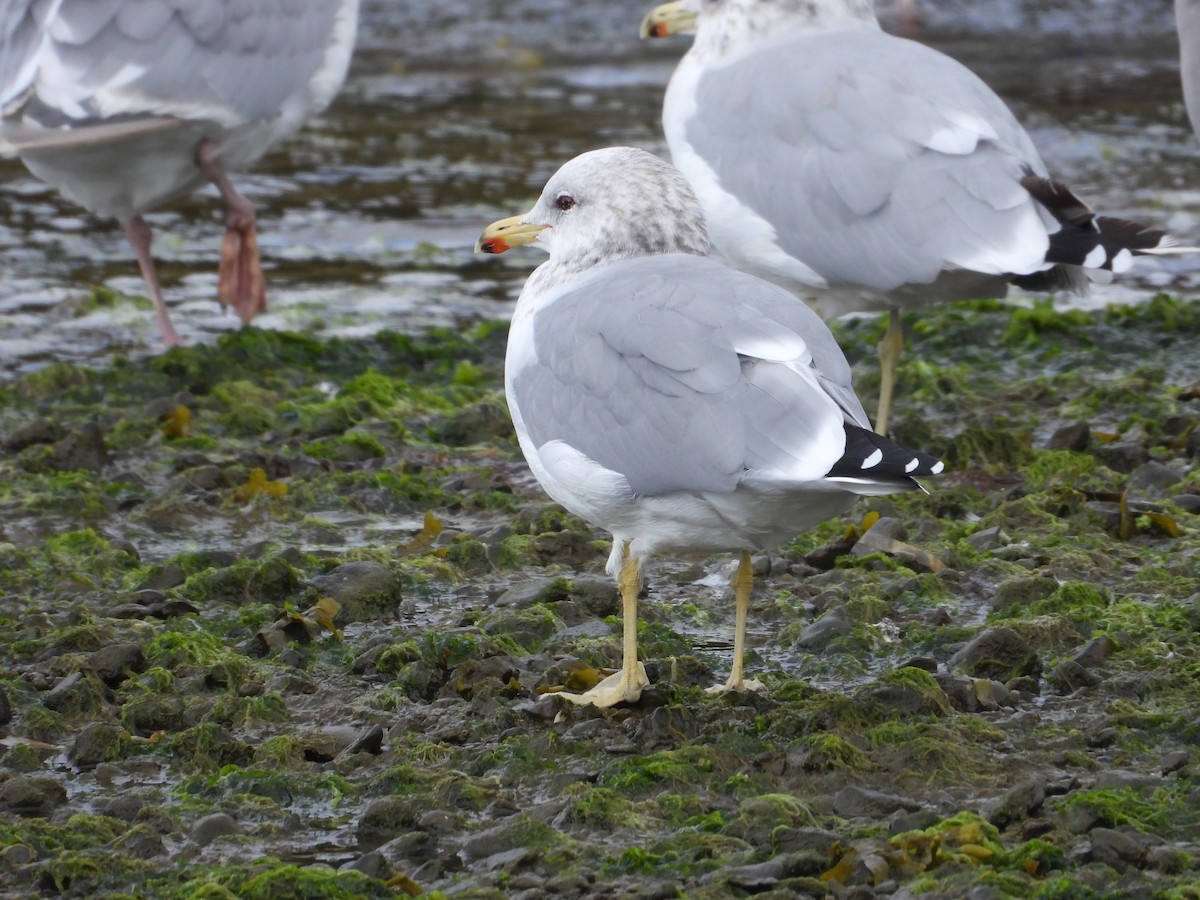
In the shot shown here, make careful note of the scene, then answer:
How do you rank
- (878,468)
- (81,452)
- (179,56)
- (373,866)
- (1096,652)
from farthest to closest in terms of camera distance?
(179,56) < (81,452) < (1096,652) < (878,468) < (373,866)

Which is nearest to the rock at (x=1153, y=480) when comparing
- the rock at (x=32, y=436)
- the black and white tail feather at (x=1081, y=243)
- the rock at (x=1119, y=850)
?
the black and white tail feather at (x=1081, y=243)

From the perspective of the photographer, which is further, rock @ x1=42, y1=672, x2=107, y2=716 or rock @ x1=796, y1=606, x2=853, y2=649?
rock @ x1=796, y1=606, x2=853, y2=649

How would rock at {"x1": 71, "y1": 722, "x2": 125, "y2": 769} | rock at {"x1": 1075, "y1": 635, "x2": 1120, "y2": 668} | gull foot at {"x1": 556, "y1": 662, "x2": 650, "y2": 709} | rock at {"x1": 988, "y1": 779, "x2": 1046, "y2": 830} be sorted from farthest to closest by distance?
rock at {"x1": 1075, "y1": 635, "x2": 1120, "y2": 668}
gull foot at {"x1": 556, "y1": 662, "x2": 650, "y2": 709}
rock at {"x1": 71, "y1": 722, "x2": 125, "y2": 769}
rock at {"x1": 988, "y1": 779, "x2": 1046, "y2": 830}

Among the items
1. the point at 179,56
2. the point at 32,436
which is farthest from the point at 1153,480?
the point at 179,56

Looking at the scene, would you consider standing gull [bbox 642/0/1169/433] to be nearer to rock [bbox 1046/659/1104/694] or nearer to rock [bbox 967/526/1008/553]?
rock [bbox 967/526/1008/553]

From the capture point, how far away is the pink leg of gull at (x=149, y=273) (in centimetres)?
760

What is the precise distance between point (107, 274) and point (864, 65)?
4709 mm

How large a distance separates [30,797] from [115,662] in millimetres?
662

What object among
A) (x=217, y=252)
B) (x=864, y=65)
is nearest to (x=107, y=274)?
(x=217, y=252)

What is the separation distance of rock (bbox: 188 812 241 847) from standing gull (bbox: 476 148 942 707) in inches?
33.7

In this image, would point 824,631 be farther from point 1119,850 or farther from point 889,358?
point 889,358

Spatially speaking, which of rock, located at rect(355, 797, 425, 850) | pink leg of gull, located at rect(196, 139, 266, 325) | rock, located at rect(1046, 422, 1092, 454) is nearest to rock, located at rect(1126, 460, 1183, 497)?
rock, located at rect(1046, 422, 1092, 454)

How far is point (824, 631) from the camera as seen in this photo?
14.3 ft

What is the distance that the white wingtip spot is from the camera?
518 cm
